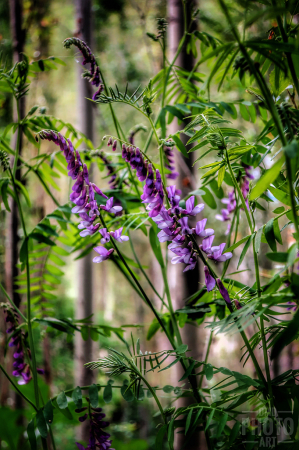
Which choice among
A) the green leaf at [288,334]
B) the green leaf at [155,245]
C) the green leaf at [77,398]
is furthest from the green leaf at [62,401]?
the green leaf at [288,334]

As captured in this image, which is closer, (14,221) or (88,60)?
(88,60)

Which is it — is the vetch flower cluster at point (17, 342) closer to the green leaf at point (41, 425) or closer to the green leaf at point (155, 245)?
the green leaf at point (41, 425)

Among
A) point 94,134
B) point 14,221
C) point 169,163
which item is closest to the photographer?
point 169,163

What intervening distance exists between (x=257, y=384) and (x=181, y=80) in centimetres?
75

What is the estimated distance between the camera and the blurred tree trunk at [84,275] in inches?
47.3

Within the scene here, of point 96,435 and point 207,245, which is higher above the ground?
point 207,245

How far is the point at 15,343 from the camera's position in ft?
2.61

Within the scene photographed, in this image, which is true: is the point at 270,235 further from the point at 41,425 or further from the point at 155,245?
the point at 41,425

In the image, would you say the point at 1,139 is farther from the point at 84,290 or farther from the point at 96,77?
the point at 84,290

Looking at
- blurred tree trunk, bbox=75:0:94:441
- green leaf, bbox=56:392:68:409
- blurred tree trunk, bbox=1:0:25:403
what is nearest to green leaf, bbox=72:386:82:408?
green leaf, bbox=56:392:68:409

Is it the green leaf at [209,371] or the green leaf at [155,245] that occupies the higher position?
the green leaf at [155,245]

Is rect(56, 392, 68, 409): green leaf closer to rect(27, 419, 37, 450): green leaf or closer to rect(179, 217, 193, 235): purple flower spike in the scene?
rect(27, 419, 37, 450): green leaf

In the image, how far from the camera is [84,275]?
4.17ft

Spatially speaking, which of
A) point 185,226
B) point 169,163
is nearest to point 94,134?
point 169,163
